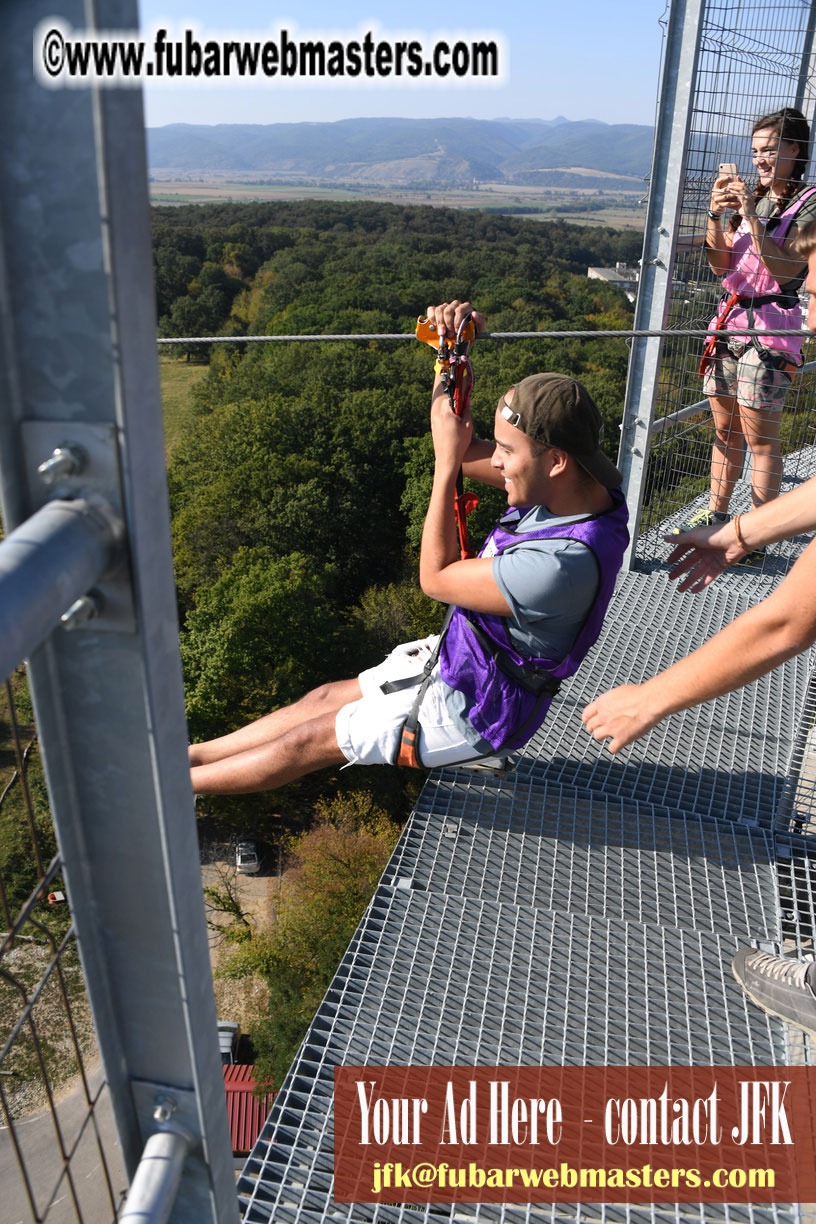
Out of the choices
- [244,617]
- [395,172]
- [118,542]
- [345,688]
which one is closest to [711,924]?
[345,688]

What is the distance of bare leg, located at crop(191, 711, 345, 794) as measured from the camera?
135 inches

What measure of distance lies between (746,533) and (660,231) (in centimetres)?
309

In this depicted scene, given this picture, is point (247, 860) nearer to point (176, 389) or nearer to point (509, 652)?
point (509, 652)

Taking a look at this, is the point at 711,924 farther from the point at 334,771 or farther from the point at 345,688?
Result: the point at 334,771

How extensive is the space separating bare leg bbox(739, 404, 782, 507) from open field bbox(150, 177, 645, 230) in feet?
338

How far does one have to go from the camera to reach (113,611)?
1023mm

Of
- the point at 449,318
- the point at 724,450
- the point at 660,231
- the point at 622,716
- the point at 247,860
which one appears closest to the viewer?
the point at 622,716

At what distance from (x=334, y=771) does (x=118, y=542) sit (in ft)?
83.8

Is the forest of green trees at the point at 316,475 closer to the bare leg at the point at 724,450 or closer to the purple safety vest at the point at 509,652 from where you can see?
the bare leg at the point at 724,450

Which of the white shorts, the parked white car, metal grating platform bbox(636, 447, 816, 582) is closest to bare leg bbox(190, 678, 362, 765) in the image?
the white shorts

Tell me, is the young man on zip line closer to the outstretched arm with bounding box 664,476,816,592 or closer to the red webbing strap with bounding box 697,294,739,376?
the outstretched arm with bounding box 664,476,816,592

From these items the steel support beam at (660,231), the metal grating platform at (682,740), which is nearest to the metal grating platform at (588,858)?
the metal grating platform at (682,740)

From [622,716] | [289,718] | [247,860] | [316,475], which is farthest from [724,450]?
Result: [316,475]

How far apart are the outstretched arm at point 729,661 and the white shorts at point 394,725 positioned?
1016mm
